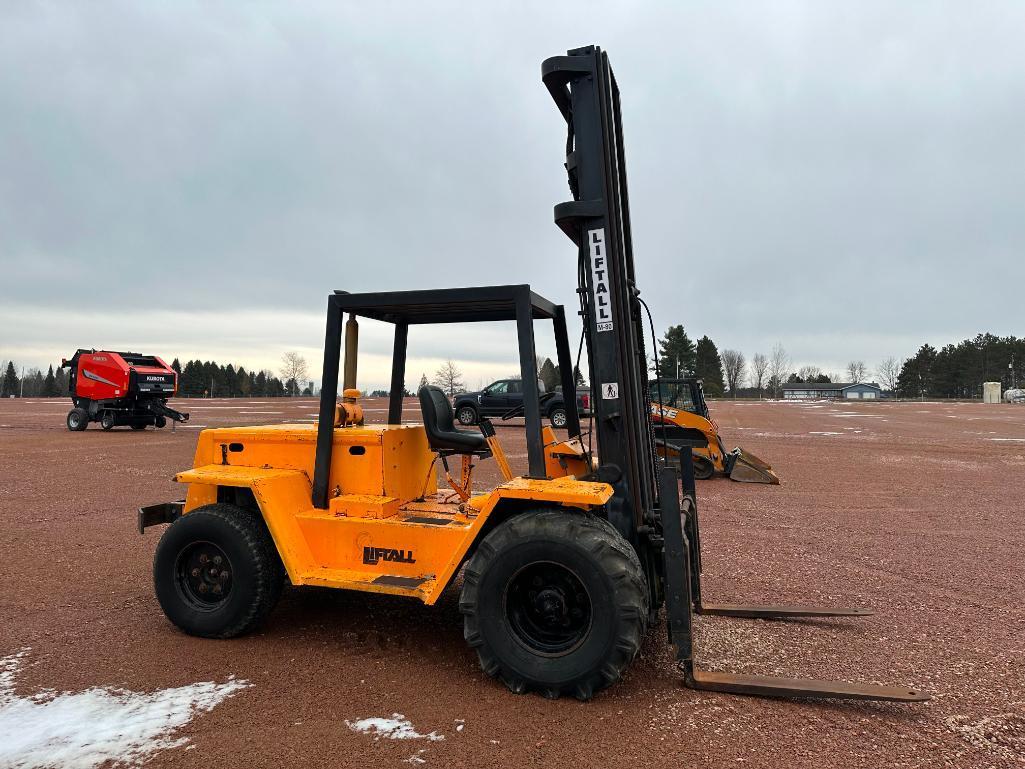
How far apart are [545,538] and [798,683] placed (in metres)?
1.65

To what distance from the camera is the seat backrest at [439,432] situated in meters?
4.68

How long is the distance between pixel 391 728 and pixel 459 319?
2.78 m

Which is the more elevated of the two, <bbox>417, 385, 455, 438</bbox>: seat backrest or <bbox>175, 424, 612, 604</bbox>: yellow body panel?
<bbox>417, 385, 455, 438</bbox>: seat backrest

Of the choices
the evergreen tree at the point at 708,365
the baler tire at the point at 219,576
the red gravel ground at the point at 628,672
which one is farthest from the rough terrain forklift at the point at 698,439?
the evergreen tree at the point at 708,365

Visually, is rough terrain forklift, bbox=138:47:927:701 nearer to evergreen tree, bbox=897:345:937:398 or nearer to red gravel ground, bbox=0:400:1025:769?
red gravel ground, bbox=0:400:1025:769

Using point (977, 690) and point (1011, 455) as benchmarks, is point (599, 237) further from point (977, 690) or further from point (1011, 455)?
point (1011, 455)

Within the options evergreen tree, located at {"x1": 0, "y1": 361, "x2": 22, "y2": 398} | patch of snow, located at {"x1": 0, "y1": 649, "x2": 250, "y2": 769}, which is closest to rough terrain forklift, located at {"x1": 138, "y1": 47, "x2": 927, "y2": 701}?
patch of snow, located at {"x1": 0, "y1": 649, "x2": 250, "y2": 769}

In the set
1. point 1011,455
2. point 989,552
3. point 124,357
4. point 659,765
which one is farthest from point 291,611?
point 124,357

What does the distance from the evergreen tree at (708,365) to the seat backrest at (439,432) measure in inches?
3270

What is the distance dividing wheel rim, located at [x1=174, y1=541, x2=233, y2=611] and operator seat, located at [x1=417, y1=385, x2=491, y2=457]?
166cm

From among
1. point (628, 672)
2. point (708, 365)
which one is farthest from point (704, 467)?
point (708, 365)

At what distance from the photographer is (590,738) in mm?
3225

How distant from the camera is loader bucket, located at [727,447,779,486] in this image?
11.9 metres

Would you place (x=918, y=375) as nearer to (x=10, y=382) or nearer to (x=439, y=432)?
(x=439, y=432)
